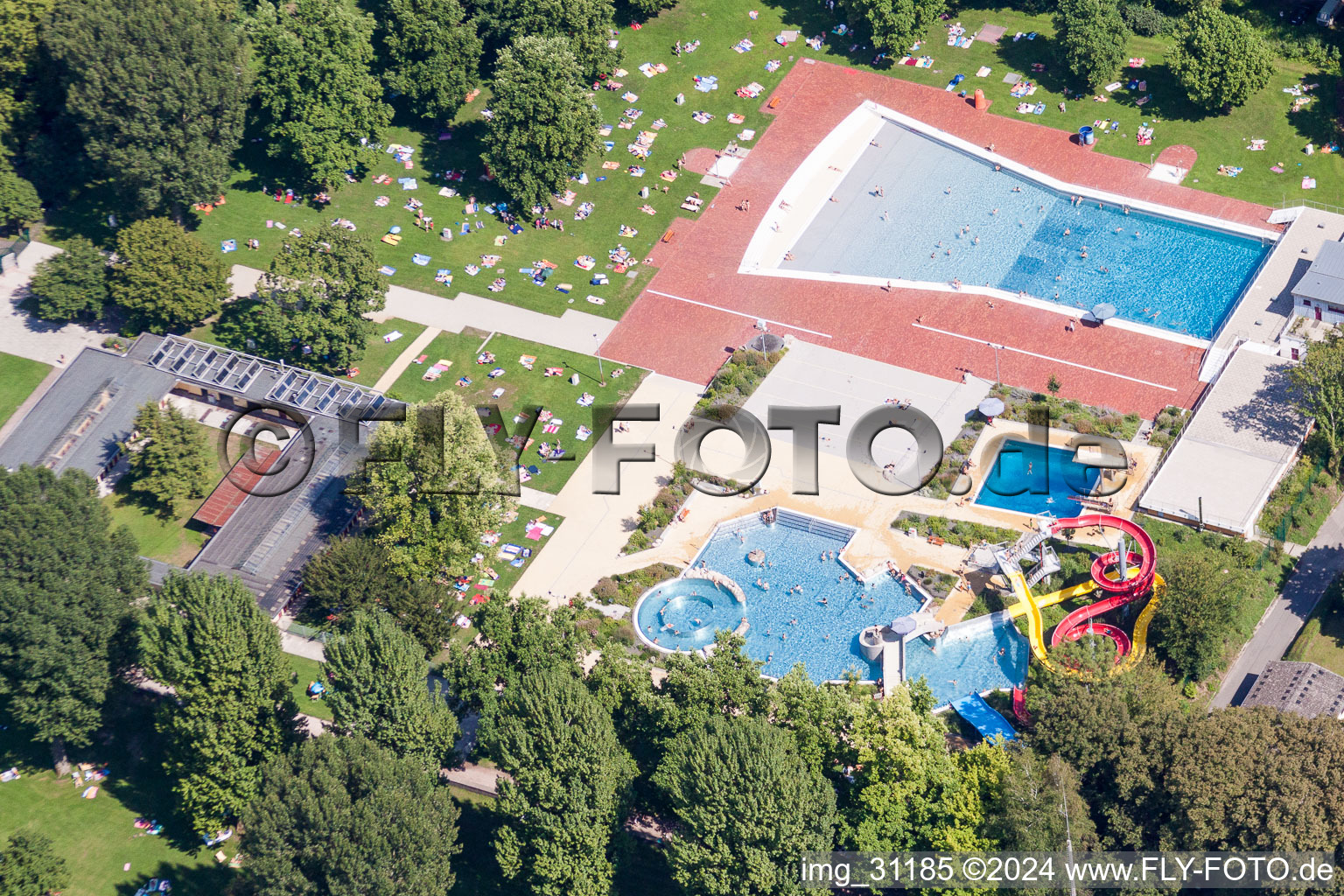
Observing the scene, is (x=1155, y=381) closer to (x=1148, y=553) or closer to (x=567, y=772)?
(x=1148, y=553)

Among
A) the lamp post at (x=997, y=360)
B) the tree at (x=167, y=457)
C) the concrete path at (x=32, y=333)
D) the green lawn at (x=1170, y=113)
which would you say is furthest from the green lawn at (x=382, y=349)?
the green lawn at (x=1170, y=113)

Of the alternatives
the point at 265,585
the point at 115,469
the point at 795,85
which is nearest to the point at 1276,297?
the point at 795,85

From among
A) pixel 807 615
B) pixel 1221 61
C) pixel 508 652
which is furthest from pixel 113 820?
pixel 1221 61

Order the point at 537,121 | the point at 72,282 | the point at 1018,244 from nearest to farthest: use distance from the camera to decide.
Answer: the point at 72,282, the point at 537,121, the point at 1018,244

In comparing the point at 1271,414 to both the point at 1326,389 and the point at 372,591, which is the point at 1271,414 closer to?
the point at 1326,389

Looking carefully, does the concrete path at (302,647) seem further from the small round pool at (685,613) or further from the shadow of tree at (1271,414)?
the shadow of tree at (1271,414)

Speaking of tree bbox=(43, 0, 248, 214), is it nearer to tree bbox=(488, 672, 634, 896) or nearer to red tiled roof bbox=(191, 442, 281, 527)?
red tiled roof bbox=(191, 442, 281, 527)
